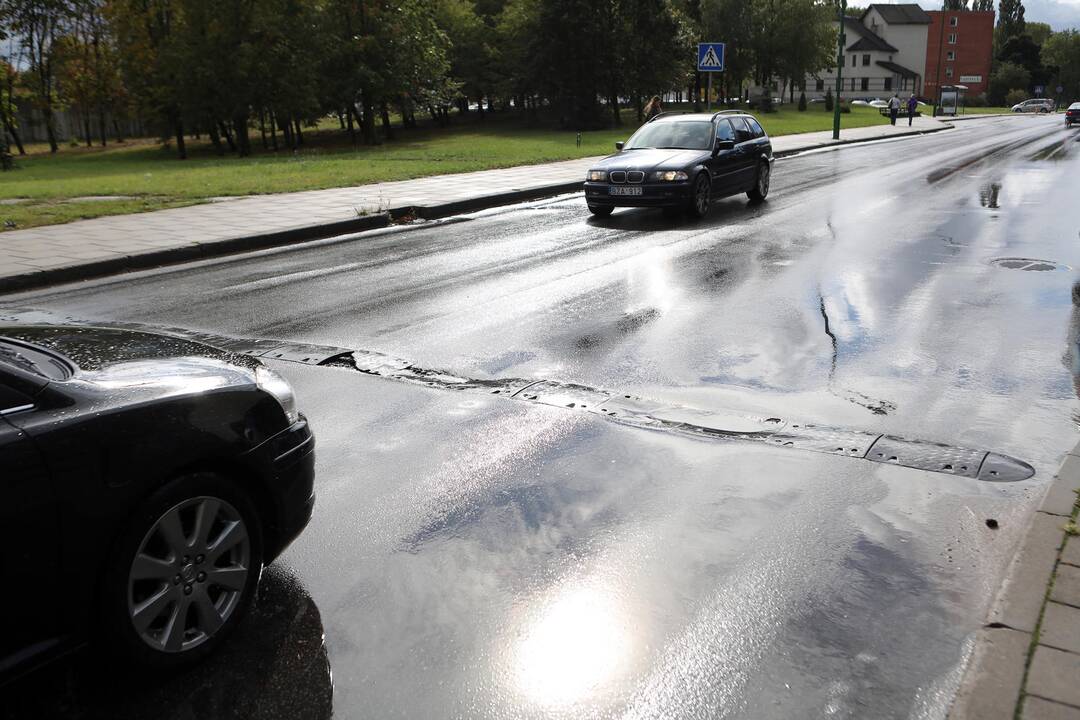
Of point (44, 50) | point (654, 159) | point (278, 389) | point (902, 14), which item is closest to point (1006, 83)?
point (902, 14)

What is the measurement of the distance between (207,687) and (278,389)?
112cm

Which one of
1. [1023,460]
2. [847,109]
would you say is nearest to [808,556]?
[1023,460]

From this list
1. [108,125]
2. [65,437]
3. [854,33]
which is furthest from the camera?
[854,33]

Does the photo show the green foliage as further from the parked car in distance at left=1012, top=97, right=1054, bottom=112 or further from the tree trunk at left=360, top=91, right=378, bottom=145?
the tree trunk at left=360, top=91, right=378, bottom=145

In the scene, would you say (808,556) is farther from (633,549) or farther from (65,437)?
(65,437)

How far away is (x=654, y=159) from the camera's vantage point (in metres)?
15.0

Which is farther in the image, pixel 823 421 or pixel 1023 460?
pixel 823 421

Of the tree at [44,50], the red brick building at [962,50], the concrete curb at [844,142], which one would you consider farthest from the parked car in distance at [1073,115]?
the red brick building at [962,50]

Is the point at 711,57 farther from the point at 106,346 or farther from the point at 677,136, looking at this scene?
the point at 106,346

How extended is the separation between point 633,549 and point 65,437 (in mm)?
2303

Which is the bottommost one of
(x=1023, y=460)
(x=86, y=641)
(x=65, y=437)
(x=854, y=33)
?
(x=1023, y=460)

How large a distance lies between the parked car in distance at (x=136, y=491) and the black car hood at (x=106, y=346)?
0.03ft

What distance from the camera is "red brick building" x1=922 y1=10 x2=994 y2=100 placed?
406ft

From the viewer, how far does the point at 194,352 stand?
11.8ft
